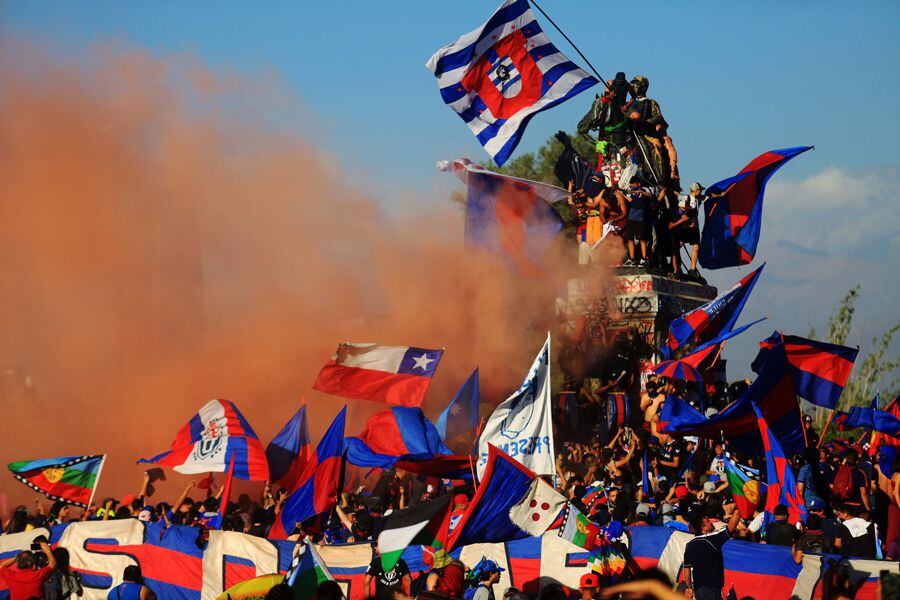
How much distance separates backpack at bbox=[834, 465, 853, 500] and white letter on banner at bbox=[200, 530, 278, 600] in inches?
234

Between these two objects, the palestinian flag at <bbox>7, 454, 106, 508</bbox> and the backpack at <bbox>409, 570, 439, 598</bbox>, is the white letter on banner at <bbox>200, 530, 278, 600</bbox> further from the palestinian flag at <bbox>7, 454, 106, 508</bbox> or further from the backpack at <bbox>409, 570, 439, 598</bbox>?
the palestinian flag at <bbox>7, 454, 106, 508</bbox>

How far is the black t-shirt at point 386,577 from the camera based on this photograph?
11.4 m

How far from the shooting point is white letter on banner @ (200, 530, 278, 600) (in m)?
13.3

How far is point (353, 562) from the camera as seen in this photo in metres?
12.8

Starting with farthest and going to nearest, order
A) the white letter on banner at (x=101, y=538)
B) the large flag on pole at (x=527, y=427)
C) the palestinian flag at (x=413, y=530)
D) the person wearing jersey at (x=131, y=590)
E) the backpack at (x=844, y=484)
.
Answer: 1. the white letter on banner at (x=101, y=538)
2. the large flag on pole at (x=527, y=427)
3. the backpack at (x=844, y=484)
4. the palestinian flag at (x=413, y=530)
5. the person wearing jersey at (x=131, y=590)

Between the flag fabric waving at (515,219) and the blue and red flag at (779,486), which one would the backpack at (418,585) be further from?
the flag fabric waving at (515,219)

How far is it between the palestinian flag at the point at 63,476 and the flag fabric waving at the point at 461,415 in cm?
492

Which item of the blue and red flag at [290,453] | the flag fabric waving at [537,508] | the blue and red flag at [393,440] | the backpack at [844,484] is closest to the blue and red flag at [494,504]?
the flag fabric waving at [537,508]

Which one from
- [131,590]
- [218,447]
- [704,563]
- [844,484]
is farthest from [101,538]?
[844,484]

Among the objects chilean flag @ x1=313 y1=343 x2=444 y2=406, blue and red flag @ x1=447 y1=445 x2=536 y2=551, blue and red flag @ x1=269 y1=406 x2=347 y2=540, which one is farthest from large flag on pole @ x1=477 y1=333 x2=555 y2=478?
chilean flag @ x1=313 y1=343 x2=444 y2=406

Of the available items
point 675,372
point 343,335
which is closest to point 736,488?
point 675,372

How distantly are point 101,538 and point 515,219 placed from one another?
1024 cm

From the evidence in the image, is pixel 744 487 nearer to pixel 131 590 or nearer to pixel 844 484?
pixel 844 484

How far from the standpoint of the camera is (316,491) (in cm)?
1441
